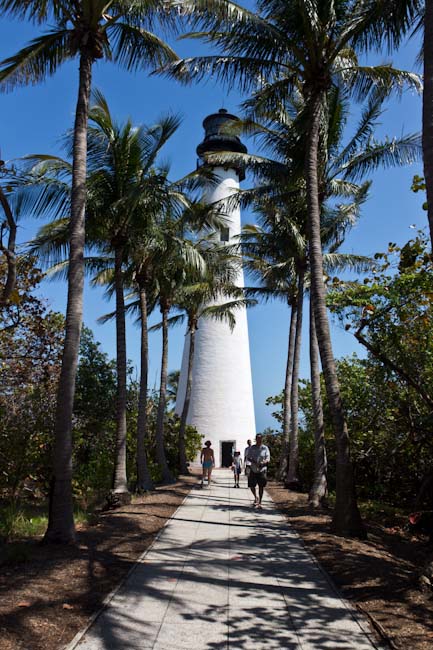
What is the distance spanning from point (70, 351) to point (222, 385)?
60.7 feet

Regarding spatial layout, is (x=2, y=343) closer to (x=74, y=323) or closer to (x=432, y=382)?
(x=74, y=323)

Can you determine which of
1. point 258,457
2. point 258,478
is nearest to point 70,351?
point 258,457

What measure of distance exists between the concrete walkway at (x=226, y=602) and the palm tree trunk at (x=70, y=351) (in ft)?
4.66

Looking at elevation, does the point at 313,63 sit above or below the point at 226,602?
above

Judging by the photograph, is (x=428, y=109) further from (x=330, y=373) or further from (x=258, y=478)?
(x=258, y=478)

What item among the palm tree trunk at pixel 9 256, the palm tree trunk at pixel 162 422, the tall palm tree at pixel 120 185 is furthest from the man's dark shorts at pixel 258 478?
the palm tree trunk at pixel 9 256

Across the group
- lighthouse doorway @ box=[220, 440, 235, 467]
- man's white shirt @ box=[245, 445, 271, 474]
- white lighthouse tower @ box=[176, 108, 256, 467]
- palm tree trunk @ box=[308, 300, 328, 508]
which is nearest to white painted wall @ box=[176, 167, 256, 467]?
white lighthouse tower @ box=[176, 108, 256, 467]

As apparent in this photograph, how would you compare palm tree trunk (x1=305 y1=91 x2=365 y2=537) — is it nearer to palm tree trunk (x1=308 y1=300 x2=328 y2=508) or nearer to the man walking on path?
palm tree trunk (x1=308 y1=300 x2=328 y2=508)

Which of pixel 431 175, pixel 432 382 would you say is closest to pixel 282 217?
pixel 432 382

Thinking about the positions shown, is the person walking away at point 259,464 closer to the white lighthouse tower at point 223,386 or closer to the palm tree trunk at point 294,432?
the palm tree trunk at point 294,432

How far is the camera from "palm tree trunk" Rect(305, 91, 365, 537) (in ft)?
29.4

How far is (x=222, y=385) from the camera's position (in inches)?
1025

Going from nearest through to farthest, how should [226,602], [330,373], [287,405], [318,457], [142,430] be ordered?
[226,602], [330,373], [318,457], [142,430], [287,405]

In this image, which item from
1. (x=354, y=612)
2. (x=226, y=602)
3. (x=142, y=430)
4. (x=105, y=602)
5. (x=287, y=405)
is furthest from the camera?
(x=287, y=405)
